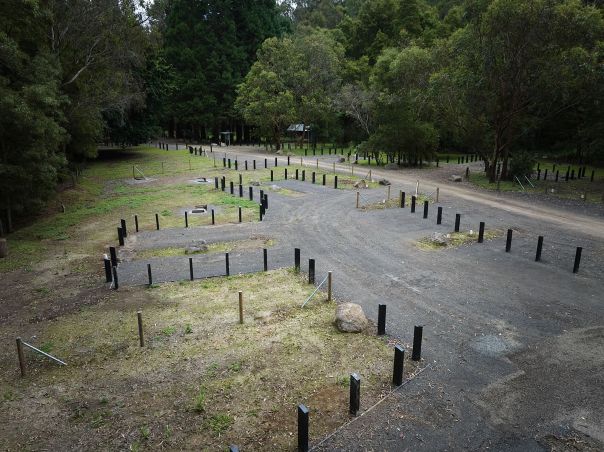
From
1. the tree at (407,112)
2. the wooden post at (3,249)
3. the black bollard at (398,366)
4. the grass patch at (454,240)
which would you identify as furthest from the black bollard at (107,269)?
the tree at (407,112)

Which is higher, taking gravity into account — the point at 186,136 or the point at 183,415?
the point at 186,136

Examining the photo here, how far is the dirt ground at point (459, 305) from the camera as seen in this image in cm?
643

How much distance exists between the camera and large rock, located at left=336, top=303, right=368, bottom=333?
8.96 meters

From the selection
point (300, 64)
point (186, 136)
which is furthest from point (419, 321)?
point (186, 136)

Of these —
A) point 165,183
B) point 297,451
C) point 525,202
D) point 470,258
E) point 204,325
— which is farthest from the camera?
point 165,183

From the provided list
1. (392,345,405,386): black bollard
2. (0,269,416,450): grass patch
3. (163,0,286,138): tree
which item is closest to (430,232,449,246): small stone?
(0,269,416,450): grass patch

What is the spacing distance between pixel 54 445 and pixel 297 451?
345 cm

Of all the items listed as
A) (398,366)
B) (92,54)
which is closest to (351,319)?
(398,366)

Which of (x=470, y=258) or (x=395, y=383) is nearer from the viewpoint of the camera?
(x=395, y=383)

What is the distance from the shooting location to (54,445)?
6109 mm

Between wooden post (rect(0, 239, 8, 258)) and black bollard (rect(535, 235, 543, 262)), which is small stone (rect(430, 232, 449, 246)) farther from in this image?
wooden post (rect(0, 239, 8, 258))

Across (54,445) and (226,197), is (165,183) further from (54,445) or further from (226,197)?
(54,445)

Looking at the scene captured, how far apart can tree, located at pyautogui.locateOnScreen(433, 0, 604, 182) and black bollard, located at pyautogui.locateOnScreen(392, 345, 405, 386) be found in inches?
836

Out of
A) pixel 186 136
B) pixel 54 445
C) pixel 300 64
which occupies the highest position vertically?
pixel 300 64
